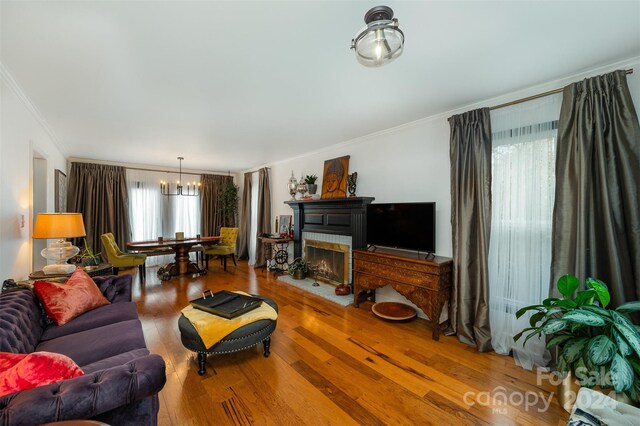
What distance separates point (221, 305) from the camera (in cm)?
238

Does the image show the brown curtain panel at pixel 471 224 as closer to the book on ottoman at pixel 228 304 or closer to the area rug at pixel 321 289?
the area rug at pixel 321 289

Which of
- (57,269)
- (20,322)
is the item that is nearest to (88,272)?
(57,269)

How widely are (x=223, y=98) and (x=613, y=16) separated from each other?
9.29 feet

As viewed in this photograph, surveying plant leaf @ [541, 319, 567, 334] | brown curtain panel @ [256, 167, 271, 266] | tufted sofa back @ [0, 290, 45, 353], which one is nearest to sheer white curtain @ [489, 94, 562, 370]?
plant leaf @ [541, 319, 567, 334]

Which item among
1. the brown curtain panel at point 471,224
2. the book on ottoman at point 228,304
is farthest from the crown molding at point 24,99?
the brown curtain panel at point 471,224

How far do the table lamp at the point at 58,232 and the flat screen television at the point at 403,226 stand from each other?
3.31m

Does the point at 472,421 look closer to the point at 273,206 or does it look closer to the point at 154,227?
the point at 273,206

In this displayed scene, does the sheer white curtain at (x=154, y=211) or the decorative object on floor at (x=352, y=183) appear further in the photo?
the sheer white curtain at (x=154, y=211)

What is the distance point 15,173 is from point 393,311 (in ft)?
13.3

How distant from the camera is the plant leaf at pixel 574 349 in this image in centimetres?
159

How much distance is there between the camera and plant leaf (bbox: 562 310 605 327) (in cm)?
149

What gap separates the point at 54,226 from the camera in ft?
8.21

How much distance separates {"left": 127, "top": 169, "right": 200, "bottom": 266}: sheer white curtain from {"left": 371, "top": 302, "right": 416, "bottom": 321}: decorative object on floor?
213 inches

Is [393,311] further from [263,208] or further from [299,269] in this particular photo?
[263,208]
